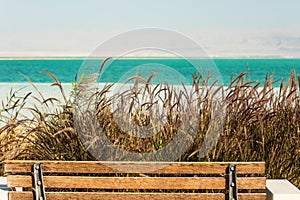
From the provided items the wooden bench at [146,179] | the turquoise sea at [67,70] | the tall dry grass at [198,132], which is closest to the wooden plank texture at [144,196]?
the wooden bench at [146,179]

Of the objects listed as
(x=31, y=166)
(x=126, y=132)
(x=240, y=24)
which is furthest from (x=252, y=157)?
(x=240, y=24)

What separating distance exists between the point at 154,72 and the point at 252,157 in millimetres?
1087

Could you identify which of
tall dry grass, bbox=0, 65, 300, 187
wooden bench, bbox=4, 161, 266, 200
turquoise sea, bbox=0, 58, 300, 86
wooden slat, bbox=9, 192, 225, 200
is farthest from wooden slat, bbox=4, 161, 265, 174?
turquoise sea, bbox=0, 58, 300, 86

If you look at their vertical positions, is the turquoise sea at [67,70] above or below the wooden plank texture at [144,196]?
below

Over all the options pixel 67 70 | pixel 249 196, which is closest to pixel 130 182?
pixel 249 196

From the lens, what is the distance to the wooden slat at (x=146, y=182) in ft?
11.0

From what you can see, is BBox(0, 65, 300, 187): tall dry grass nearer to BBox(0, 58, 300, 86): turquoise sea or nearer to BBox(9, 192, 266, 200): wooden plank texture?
BBox(9, 192, 266, 200): wooden plank texture

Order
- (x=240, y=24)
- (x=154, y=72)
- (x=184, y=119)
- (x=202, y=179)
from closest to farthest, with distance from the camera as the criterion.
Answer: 1. (x=202, y=179)
2. (x=154, y=72)
3. (x=184, y=119)
4. (x=240, y=24)

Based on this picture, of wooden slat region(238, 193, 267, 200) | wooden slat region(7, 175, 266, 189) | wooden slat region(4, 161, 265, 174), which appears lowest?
wooden slat region(238, 193, 267, 200)

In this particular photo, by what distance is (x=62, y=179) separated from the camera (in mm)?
3400

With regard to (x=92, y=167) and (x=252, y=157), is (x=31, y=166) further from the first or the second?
(x=252, y=157)

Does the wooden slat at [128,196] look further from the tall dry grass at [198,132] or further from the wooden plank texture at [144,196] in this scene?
the tall dry grass at [198,132]

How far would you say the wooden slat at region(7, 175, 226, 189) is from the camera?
3352 mm

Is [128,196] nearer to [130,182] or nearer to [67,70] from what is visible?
[130,182]
